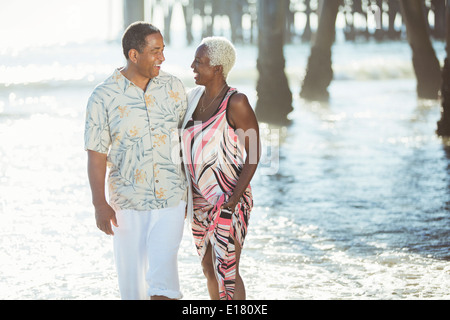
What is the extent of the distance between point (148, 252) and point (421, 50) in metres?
13.1

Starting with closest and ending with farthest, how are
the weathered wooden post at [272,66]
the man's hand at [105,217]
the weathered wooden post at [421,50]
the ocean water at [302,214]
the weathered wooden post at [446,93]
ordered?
the man's hand at [105,217] < the ocean water at [302,214] < the weathered wooden post at [446,93] < the weathered wooden post at [272,66] < the weathered wooden post at [421,50]

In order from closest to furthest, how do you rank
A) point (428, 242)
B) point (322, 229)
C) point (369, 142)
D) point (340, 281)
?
point (340, 281)
point (428, 242)
point (322, 229)
point (369, 142)

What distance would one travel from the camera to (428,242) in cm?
583

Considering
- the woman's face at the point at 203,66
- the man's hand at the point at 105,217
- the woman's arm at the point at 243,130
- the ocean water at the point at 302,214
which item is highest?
the woman's face at the point at 203,66

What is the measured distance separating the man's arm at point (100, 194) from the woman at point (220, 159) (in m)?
0.41

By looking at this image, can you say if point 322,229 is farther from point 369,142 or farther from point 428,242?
point 369,142

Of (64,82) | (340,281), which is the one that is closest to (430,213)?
(340,281)

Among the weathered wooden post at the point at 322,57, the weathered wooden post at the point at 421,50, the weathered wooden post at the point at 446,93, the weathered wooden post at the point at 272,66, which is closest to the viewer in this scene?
the weathered wooden post at the point at 446,93

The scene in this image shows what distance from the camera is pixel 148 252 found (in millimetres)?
3621

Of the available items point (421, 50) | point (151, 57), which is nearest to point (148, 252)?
point (151, 57)

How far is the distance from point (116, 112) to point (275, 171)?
5.62m

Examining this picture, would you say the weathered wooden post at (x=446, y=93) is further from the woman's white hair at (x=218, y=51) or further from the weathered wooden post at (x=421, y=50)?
the woman's white hair at (x=218, y=51)

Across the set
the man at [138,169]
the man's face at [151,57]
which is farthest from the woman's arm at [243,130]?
the man's face at [151,57]

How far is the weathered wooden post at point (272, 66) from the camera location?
1362 cm
